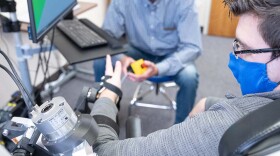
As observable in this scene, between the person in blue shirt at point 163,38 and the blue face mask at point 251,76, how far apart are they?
76 cm

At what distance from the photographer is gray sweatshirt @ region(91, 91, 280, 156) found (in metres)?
0.59

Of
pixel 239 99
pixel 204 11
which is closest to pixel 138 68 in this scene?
pixel 239 99

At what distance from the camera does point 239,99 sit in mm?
626

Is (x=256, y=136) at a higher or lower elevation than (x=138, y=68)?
higher

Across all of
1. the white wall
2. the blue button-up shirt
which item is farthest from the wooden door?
the blue button-up shirt

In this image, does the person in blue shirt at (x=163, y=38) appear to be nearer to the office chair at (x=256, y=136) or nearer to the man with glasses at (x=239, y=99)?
the man with glasses at (x=239, y=99)

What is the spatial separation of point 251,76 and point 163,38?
1029 millimetres

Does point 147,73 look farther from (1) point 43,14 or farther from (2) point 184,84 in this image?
(1) point 43,14

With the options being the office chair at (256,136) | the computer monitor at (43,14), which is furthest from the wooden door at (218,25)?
the office chair at (256,136)

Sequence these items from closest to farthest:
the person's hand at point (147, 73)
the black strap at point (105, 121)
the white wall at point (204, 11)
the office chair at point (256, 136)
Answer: the office chair at point (256, 136)
the black strap at point (105, 121)
the person's hand at point (147, 73)
the white wall at point (204, 11)

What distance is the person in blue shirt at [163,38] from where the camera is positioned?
64.2 inches

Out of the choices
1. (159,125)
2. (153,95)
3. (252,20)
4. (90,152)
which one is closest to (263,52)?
(252,20)

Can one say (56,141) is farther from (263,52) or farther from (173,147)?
(263,52)

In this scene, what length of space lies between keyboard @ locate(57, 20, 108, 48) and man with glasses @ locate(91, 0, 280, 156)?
531 mm
